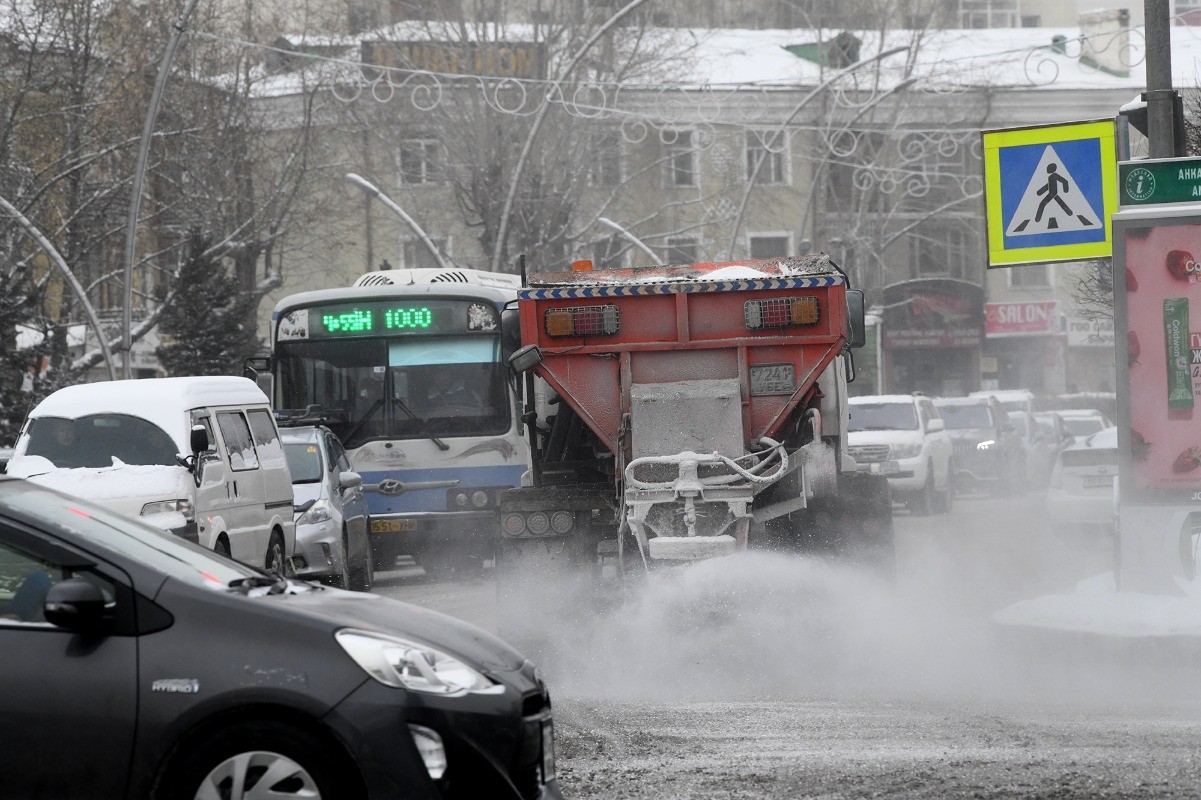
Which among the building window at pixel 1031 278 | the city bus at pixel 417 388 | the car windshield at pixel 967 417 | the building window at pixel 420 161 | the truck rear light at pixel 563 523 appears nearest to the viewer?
the truck rear light at pixel 563 523

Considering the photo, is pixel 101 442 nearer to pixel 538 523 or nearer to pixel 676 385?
pixel 538 523

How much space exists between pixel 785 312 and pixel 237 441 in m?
4.75

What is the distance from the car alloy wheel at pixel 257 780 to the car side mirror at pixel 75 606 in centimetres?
58

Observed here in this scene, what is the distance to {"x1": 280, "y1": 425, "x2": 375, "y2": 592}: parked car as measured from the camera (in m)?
15.9

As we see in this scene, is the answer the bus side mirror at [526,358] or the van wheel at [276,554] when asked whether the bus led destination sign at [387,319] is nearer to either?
the van wheel at [276,554]

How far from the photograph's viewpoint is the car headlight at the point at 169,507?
1221cm

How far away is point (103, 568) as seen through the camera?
17.6 feet

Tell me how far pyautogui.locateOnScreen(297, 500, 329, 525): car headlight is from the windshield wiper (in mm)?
10058

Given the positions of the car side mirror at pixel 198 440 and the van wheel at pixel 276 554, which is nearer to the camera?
the car side mirror at pixel 198 440

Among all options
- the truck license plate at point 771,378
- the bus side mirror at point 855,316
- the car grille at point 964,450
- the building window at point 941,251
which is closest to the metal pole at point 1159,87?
the bus side mirror at point 855,316

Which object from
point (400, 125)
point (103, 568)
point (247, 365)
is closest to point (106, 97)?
point (400, 125)

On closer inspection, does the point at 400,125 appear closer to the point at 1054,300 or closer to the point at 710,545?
the point at 1054,300

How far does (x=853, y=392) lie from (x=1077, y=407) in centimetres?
1215

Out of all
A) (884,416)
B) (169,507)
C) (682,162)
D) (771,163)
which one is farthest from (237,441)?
(771,163)
